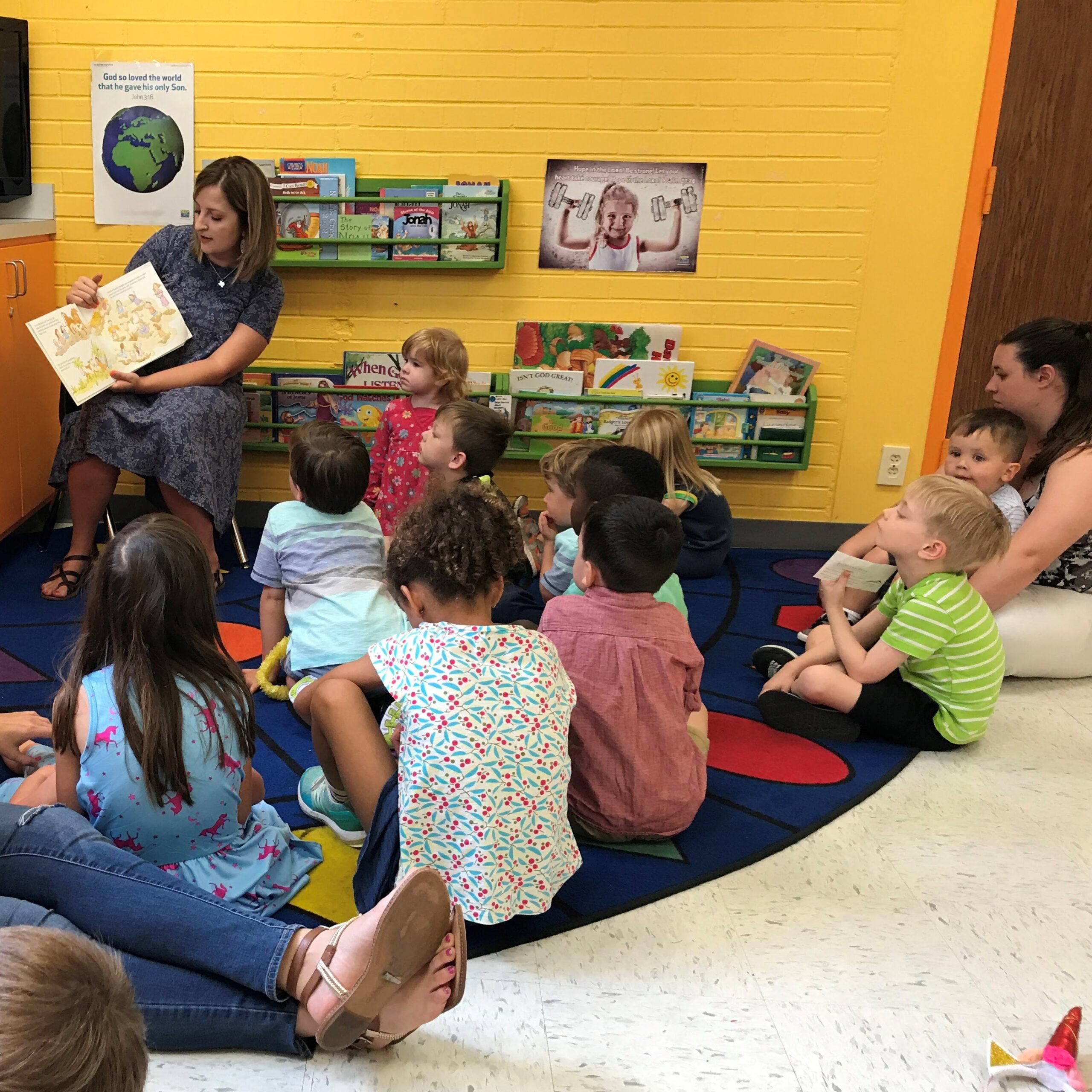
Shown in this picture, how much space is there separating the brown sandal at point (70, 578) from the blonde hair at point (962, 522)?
2379 mm

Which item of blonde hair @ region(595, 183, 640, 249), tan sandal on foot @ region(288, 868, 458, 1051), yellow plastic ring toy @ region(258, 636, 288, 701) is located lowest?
yellow plastic ring toy @ region(258, 636, 288, 701)

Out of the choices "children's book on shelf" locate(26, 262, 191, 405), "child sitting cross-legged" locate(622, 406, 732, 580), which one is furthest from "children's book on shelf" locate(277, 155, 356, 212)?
"child sitting cross-legged" locate(622, 406, 732, 580)

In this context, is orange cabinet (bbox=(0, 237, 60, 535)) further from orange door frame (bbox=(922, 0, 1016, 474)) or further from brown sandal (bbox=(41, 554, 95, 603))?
orange door frame (bbox=(922, 0, 1016, 474))

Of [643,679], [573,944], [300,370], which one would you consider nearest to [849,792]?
[643,679]

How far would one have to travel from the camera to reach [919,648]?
8.32 ft

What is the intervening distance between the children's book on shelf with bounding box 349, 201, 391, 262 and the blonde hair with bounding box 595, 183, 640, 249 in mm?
765

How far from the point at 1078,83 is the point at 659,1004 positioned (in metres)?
3.66

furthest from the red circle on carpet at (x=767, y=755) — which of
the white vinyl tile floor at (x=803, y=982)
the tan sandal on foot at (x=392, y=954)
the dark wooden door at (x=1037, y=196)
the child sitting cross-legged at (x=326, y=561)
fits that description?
the dark wooden door at (x=1037, y=196)

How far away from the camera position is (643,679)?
2012 mm

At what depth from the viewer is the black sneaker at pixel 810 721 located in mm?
2699

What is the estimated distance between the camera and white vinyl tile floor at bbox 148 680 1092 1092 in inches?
61.0

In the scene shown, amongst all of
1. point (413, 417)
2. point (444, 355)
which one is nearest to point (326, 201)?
point (444, 355)

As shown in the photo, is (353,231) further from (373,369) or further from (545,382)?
(545,382)

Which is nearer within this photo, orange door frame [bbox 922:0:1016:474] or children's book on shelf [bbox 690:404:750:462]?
orange door frame [bbox 922:0:1016:474]
